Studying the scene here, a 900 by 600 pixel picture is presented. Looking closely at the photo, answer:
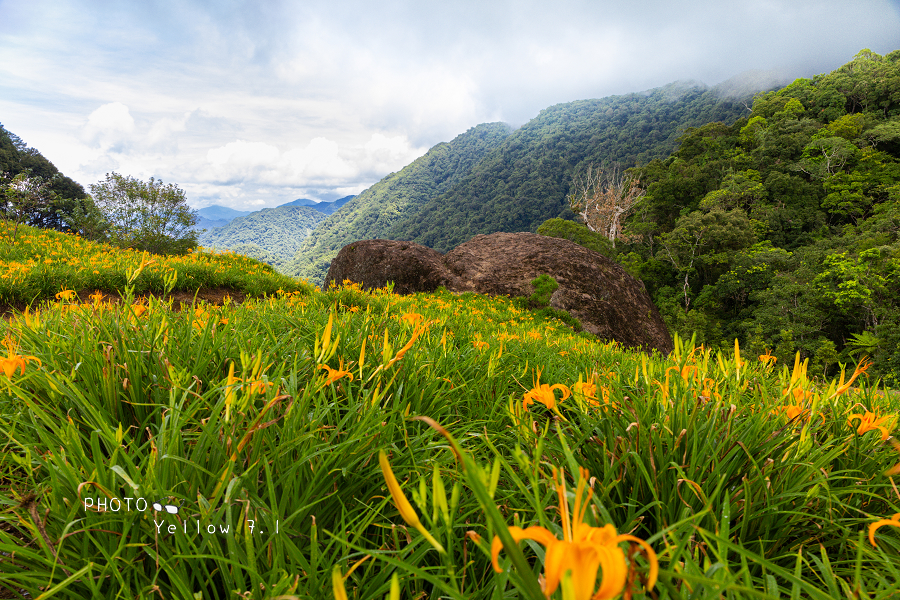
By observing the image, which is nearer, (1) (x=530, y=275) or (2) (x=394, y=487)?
(2) (x=394, y=487)

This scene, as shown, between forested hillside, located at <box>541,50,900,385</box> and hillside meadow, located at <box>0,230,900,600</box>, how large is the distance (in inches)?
822

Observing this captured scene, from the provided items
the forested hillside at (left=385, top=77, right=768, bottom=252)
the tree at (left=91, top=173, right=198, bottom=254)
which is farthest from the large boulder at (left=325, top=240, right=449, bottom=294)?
the forested hillside at (left=385, top=77, right=768, bottom=252)

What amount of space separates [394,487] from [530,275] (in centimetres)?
899

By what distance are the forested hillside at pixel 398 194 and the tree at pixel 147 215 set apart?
75691 mm

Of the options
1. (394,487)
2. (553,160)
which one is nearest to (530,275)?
(394,487)

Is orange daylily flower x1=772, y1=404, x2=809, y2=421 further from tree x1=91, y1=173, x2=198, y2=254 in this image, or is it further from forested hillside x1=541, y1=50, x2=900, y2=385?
tree x1=91, y1=173, x2=198, y2=254

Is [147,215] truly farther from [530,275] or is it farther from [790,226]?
[790,226]

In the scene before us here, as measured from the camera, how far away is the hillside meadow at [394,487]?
0.55 meters

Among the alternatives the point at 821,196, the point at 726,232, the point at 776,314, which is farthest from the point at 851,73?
the point at 776,314

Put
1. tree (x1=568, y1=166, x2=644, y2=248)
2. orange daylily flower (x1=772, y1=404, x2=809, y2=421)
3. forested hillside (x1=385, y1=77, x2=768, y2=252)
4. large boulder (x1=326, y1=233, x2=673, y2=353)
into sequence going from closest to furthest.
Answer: orange daylily flower (x1=772, y1=404, x2=809, y2=421), large boulder (x1=326, y1=233, x2=673, y2=353), tree (x1=568, y1=166, x2=644, y2=248), forested hillside (x1=385, y1=77, x2=768, y2=252)

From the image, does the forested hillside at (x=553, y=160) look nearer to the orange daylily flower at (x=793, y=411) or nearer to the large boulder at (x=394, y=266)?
the large boulder at (x=394, y=266)

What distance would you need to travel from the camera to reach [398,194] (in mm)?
119625

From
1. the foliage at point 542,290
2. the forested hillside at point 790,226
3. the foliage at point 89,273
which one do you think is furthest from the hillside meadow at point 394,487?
the forested hillside at point 790,226

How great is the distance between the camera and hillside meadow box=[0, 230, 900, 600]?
1.80 feet
